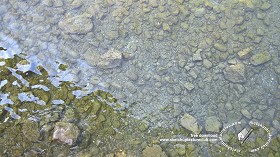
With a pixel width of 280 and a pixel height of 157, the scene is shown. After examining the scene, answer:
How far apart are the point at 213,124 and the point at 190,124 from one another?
0.32m

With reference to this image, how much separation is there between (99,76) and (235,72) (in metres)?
2.04

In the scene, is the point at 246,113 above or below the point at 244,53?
below

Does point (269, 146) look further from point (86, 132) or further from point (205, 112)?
point (86, 132)

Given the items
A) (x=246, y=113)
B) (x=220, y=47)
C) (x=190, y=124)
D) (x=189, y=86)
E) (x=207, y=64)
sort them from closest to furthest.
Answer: (x=190, y=124)
(x=246, y=113)
(x=189, y=86)
(x=207, y=64)
(x=220, y=47)

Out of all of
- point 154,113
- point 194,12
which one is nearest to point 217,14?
point 194,12

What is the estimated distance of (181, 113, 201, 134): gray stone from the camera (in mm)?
3543

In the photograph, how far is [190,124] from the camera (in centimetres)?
357

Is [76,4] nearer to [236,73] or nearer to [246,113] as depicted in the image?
[236,73]

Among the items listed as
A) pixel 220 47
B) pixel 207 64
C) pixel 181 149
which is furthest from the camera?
pixel 220 47

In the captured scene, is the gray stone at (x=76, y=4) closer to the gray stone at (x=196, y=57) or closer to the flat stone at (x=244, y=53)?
the gray stone at (x=196, y=57)

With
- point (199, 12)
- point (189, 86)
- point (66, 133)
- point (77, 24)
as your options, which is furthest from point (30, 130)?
point (199, 12)

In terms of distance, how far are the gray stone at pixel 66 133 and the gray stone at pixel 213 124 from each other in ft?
5.71

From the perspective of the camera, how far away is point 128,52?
4.14 meters

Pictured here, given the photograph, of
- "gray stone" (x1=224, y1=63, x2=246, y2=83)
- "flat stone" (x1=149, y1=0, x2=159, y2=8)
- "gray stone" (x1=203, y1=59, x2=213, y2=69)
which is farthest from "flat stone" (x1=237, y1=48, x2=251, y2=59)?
"flat stone" (x1=149, y1=0, x2=159, y2=8)
